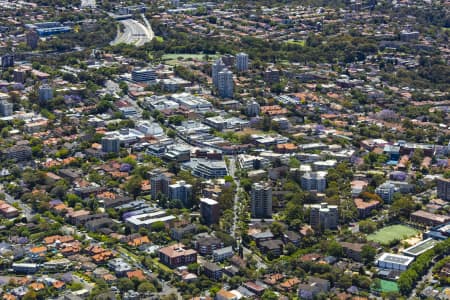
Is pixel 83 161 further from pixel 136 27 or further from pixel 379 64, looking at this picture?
pixel 136 27

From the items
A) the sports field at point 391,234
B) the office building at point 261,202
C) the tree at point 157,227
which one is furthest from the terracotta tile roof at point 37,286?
the sports field at point 391,234

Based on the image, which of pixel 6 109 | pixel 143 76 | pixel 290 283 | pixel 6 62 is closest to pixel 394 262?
pixel 290 283

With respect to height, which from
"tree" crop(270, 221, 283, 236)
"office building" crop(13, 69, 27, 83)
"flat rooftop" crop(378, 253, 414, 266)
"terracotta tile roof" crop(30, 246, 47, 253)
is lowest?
"terracotta tile roof" crop(30, 246, 47, 253)

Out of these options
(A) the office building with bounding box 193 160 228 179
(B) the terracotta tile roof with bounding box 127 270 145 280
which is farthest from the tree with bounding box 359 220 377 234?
(B) the terracotta tile roof with bounding box 127 270 145 280

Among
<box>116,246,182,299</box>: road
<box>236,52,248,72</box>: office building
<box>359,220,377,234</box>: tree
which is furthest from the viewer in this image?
<box>236,52,248,72</box>: office building

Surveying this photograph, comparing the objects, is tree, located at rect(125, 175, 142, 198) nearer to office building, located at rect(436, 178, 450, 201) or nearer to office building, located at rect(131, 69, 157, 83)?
office building, located at rect(436, 178, 450, 201)

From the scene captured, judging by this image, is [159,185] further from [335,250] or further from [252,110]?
[252,110]
